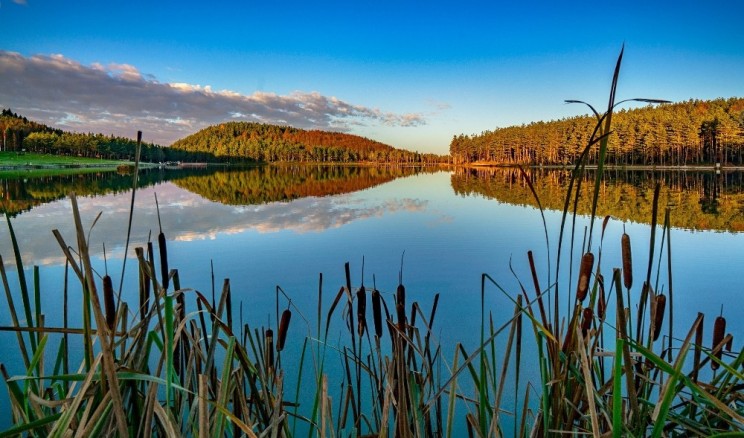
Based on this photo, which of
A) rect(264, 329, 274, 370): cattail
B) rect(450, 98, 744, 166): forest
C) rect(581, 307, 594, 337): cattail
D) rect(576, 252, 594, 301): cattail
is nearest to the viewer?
rect(576, 252, 594, 301): cattail

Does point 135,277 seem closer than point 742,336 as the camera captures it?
No

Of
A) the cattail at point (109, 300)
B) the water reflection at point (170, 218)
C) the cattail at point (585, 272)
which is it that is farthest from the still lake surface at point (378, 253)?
the cattail at point (109, 300)

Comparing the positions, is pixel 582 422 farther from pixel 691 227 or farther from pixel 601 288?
pixel 691 227

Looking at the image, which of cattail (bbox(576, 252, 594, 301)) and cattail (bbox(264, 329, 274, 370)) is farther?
cattail (bbox(264, 329, 274, 370))

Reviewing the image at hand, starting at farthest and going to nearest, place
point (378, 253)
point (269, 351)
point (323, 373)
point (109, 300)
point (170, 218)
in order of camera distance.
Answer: point (170, 218), point (378, 253), point (269, 351), point (323, 373), point (109, 300)

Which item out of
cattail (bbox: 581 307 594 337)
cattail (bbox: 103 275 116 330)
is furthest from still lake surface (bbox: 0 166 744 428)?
cattail (bbox: 103 275 116 330)

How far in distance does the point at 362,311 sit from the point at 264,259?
25.1 ft

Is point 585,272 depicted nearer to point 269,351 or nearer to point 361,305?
point 361,305

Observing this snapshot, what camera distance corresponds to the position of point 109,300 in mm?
1338

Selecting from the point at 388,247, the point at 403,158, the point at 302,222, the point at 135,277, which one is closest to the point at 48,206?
the point at 302,222

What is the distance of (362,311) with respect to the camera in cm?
231

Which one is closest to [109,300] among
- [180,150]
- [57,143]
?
[57,143]

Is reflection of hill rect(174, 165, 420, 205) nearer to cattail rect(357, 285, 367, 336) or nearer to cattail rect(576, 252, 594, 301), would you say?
cattail rect(357, 285, 367, 336)

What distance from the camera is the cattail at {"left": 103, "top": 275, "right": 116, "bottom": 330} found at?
1.26m
